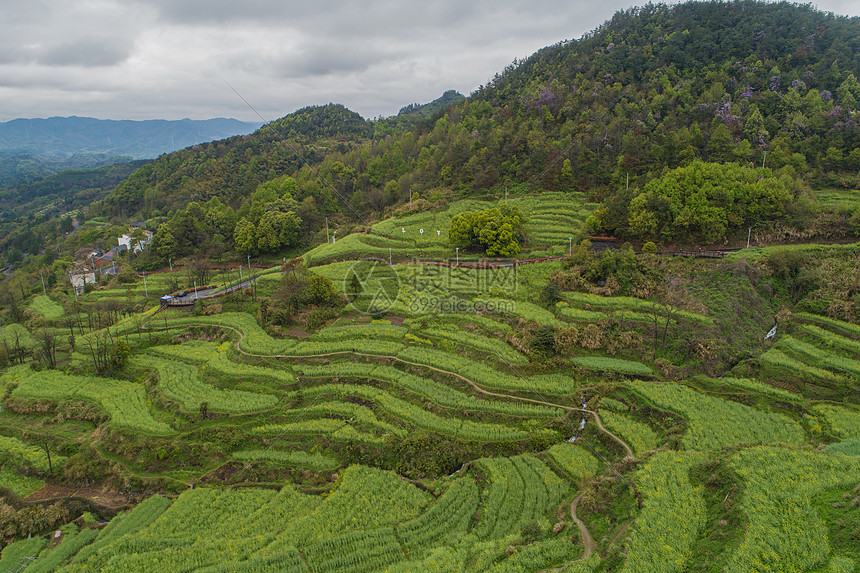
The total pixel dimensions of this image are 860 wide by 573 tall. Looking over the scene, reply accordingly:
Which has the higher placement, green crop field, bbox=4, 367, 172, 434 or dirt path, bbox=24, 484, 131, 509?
green crop field, bbox=4, 367, 172, 434

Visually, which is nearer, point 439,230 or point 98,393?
point 98,393

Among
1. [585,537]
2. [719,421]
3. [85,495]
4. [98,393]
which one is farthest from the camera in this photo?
[98,393]

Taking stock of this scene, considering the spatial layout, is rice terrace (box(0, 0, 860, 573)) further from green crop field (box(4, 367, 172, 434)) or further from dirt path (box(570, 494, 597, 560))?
green crop field (box(4, 367, 172, 434))

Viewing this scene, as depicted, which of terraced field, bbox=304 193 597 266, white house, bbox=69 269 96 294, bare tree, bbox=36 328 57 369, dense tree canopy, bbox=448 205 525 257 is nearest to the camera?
bare tree, bbox=36 328 57 369

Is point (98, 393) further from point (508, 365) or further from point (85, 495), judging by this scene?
point (508, 365)

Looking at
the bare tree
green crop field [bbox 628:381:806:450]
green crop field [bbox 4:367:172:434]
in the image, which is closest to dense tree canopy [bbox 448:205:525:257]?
green crop field [bbox 628:381:806:450]

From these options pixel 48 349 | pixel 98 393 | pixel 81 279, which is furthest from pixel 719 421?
pixel 81 279

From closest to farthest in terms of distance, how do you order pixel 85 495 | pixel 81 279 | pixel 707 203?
pixel 85 495, pixel 707 203, pixel 81 279

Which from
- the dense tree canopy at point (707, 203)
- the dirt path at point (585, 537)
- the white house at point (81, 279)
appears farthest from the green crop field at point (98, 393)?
the dense tree canopy at point (707, 203)

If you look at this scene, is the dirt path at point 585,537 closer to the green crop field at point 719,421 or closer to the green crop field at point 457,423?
the green crop field at point 457,423
